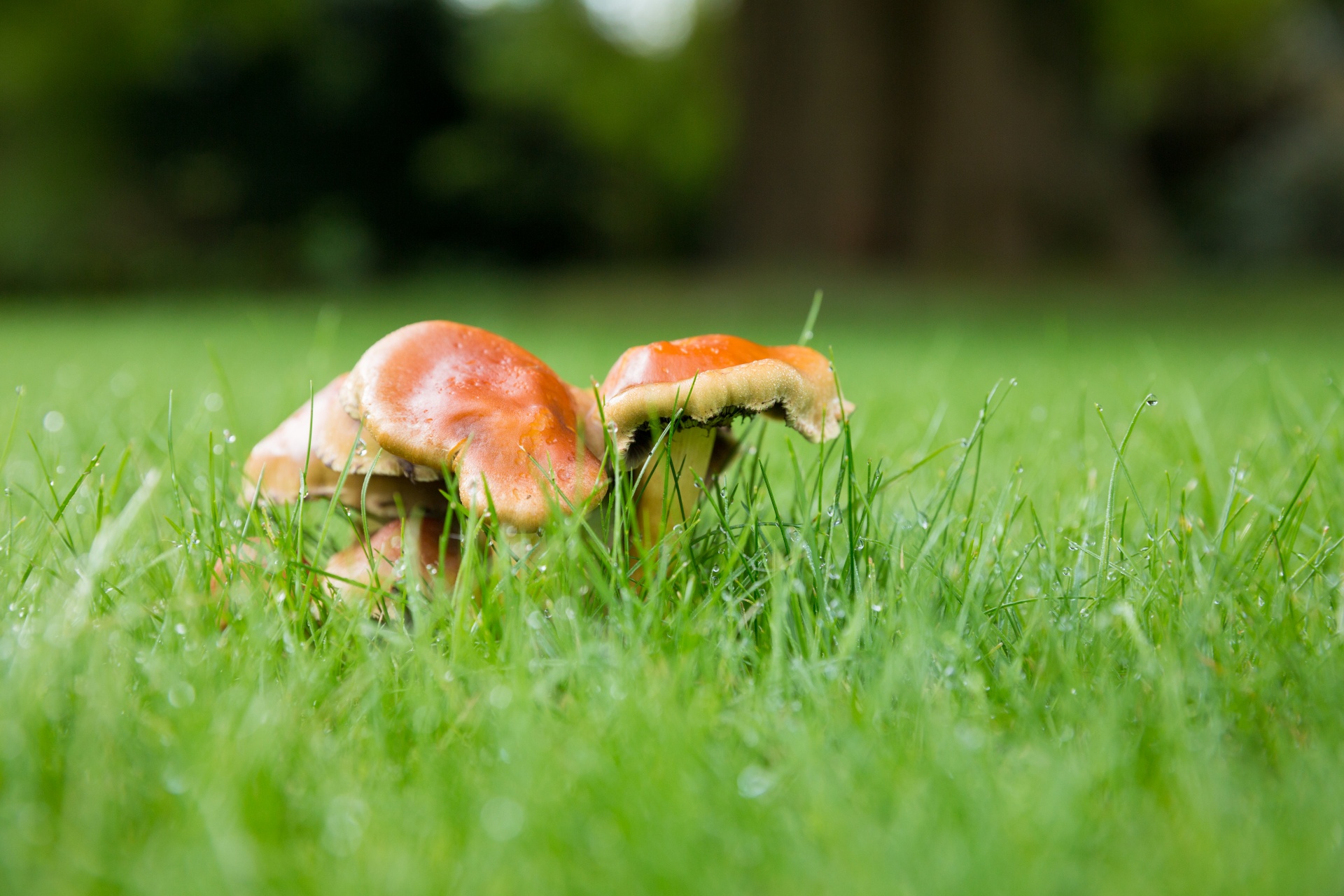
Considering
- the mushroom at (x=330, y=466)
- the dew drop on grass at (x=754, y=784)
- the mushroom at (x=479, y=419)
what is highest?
the mushroom at (x=479, y=419)

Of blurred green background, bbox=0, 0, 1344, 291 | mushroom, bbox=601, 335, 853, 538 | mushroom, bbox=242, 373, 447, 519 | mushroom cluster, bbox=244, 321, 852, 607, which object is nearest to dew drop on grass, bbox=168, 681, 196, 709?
mushroom cluster, bbox=244, 321, 852, 607

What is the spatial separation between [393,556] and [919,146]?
371 inches

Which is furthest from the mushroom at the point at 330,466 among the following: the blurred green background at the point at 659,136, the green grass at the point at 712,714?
the blurred green background at the point at 659,136

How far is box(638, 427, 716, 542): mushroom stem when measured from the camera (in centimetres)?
137

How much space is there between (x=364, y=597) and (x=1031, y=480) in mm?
1314

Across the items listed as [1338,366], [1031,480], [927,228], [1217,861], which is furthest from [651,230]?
[1217,861]

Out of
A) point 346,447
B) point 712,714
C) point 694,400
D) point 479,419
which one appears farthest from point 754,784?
point 346,447

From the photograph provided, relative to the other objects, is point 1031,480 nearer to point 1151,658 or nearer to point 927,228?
point 1151,658

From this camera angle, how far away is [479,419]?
1.27 metres

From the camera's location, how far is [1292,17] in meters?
15.9

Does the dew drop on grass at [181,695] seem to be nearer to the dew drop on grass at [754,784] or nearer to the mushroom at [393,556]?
→ the mushroom at [393,556]

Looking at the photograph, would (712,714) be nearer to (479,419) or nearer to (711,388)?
(711,388)

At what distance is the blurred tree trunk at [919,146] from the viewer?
934 cm

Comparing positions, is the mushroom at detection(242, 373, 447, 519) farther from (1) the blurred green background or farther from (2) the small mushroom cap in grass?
(1) the blurred green background
